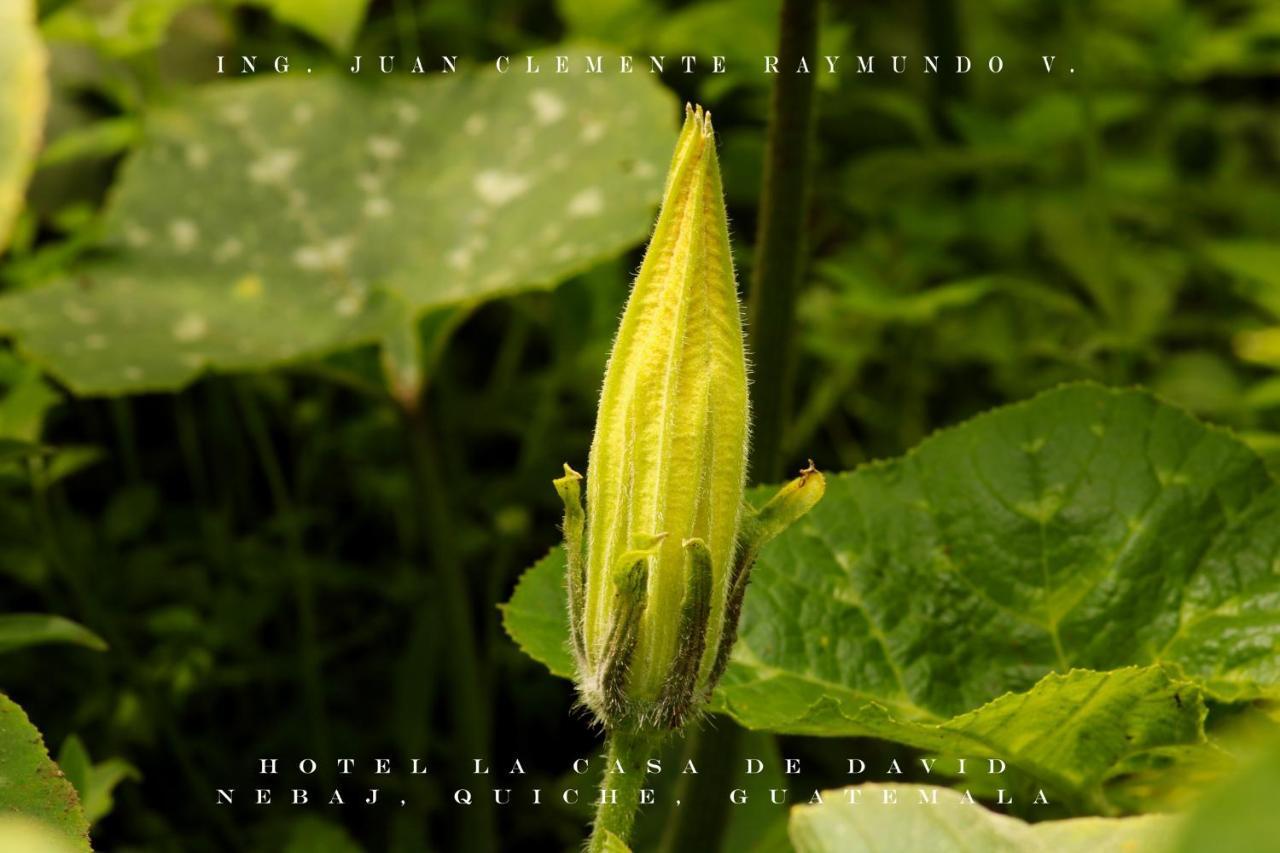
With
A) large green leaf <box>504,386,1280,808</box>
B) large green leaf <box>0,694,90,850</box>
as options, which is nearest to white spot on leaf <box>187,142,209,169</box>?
large green leaf <box>504,386,1280,808</box>

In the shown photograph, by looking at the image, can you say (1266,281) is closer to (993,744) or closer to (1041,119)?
(1041,119)

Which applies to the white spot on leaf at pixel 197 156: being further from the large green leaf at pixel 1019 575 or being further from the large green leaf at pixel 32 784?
the large green leaf at pixel 32 784

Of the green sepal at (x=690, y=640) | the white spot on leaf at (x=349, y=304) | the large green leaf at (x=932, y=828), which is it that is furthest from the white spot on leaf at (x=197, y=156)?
the large green leaf at (x=932, y=828)

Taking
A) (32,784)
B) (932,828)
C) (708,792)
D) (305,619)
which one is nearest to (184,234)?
(305,619)

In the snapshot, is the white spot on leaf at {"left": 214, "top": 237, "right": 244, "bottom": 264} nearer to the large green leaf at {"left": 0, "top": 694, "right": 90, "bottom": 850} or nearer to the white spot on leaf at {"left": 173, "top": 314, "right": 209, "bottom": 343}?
the white spot on leaf at {"left": 173, "top": 314, "right": 209, "bottom": 343}

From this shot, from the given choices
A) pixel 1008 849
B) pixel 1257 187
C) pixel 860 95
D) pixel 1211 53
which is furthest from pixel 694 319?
pixel 1257 187

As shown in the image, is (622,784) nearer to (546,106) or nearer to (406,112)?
(546,106)
